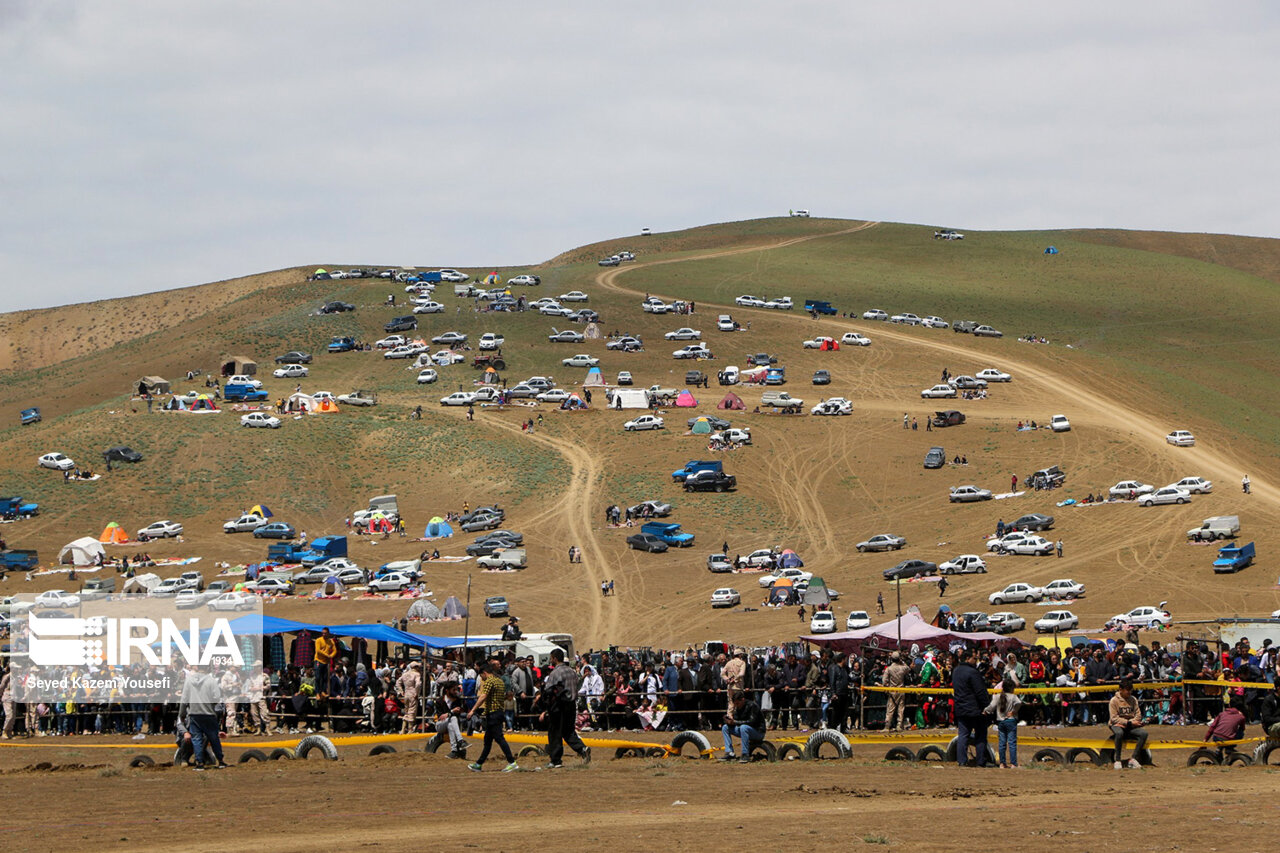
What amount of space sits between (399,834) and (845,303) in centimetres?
12782

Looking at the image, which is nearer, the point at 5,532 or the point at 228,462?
the point at 5,532

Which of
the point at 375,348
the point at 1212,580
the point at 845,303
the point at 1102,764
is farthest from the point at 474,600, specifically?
the point at 845,303

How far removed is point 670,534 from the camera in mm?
71250

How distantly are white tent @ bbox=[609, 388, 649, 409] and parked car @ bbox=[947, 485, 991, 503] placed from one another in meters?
26.9

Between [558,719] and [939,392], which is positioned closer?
[558,719]

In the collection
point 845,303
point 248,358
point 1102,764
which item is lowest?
point 1102,764

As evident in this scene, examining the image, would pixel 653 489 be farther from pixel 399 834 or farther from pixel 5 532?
pixel 399 834

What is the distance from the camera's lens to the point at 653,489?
79312 mm

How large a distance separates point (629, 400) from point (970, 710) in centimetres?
7684

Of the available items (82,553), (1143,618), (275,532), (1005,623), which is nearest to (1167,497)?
(1143,618)

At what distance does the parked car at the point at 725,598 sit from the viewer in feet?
193

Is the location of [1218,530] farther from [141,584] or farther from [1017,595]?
[141,584]

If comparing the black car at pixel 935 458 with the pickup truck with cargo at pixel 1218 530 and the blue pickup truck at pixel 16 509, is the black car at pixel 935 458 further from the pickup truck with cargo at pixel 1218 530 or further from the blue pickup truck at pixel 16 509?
the blue pickup truck at pixel 16 509

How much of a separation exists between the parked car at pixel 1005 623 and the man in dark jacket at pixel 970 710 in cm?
3080
